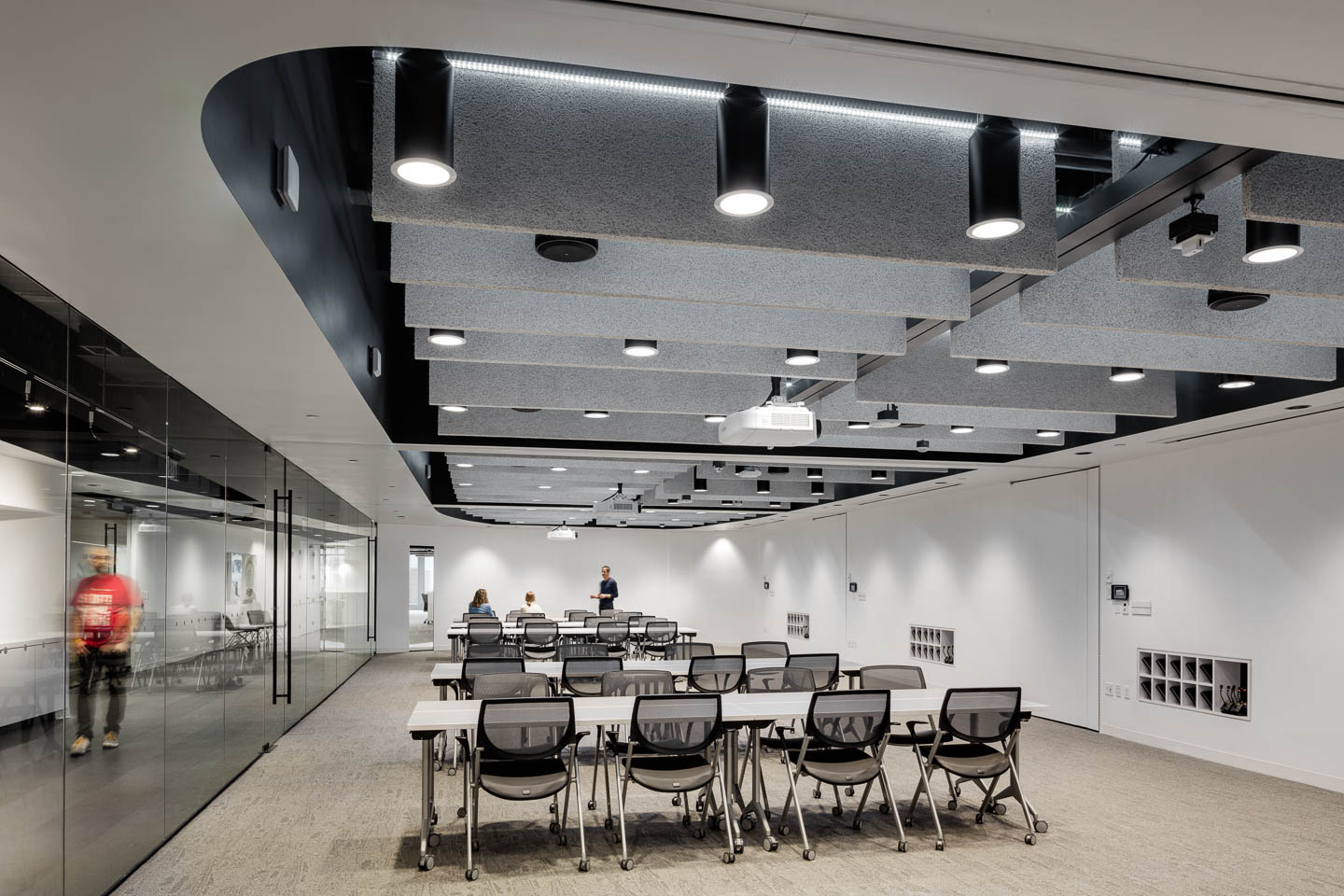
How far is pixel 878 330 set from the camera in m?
4.95

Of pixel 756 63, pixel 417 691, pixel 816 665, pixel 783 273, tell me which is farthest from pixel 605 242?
pixel 417 691

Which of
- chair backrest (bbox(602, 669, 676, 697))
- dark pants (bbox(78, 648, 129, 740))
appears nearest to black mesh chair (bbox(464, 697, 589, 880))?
chair backrest (bbox(602, 669, 676, 697))

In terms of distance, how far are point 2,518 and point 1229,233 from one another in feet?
15.4

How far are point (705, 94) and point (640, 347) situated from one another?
2.23 metres

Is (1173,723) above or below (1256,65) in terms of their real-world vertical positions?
below

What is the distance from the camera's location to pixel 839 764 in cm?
558

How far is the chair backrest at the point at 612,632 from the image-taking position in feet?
44.1

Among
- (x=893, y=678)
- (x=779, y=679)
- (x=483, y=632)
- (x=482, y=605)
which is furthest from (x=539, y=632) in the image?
(x=893, y=678)

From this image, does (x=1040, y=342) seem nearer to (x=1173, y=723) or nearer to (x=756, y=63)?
(x=756, y=63)

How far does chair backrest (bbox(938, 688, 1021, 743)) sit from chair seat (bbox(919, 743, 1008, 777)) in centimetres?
14

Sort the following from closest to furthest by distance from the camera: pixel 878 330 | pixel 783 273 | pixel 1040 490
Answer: pixel 783 273, pixel 878 330, pixel 1040 490

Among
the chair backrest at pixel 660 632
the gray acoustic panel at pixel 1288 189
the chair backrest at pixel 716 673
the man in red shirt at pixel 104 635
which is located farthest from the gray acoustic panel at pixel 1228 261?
the chair backrest at pixel 660 632

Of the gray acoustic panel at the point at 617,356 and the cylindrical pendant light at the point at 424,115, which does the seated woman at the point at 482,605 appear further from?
the cylindrical pendant light at the point at 424,115

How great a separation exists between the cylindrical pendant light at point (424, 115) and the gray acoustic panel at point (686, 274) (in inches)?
54.3
